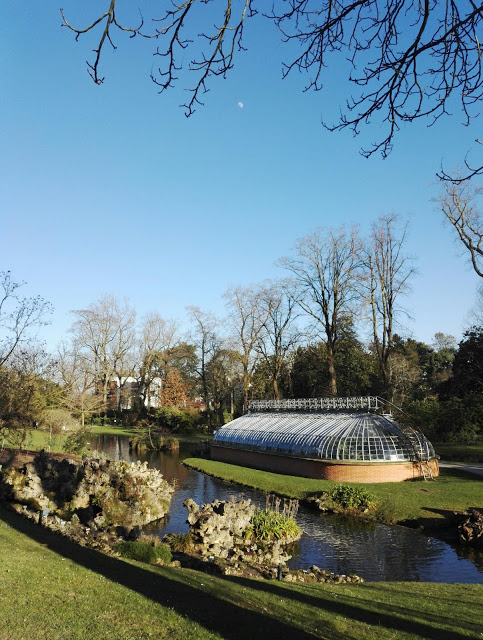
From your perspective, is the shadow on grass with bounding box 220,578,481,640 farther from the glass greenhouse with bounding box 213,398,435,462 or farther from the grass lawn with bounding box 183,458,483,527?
the glass greenhouse with bounding box 213,398,435,462

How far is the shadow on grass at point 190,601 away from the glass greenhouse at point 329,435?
17.8 m

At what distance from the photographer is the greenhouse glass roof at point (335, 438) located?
26.3 meters

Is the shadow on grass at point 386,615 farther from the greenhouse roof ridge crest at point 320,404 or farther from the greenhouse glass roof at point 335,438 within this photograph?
the greenhouse roof ridge crest at point 320,404

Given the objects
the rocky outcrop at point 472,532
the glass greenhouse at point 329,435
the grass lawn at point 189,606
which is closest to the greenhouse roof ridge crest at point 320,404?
the glass greenhouse at point 329,435

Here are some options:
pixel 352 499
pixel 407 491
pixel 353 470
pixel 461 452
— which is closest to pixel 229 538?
pixel 352 499

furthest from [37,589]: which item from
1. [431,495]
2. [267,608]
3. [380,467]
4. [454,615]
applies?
[380,467]

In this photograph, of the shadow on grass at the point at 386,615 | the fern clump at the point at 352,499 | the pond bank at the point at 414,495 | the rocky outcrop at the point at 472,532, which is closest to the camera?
the shadow on grass at the point at 386,615

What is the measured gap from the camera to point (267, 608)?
7.78 metres

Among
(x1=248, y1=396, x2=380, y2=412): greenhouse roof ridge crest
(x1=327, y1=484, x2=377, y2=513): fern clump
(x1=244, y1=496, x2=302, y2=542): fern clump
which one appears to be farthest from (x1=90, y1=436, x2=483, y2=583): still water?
(x1=248, y1=396, x2=380, y2=412): greenhouse roof ridge crest

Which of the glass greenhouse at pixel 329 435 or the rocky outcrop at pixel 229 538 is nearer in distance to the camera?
the rocky outcrop at pixel 229 538

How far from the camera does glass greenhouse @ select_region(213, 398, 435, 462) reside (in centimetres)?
2634

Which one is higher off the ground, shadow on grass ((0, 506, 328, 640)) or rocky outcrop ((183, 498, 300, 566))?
shadow on grass ((0, 506, 328, 640))

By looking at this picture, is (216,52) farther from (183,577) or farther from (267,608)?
(183,577)

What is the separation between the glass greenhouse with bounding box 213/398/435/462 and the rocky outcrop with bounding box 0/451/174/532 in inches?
388
